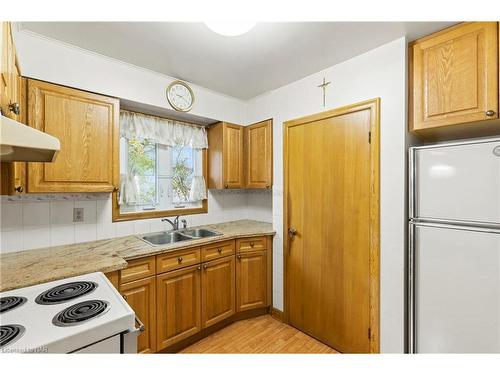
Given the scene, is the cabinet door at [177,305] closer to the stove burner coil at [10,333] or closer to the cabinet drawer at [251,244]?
the cabinet drawer at [251,244]

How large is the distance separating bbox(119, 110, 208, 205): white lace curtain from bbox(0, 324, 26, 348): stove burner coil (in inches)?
53.0

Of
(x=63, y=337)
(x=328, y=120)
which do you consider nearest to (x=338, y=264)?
(x=328, y=120)

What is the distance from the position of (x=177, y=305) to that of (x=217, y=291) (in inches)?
15.8

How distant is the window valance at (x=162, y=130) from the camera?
2212mm

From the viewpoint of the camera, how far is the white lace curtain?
2.20 meters

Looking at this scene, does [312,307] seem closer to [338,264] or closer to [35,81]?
[338,264]

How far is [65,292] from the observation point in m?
1.14

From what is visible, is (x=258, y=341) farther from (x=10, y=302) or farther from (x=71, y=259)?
(x=10, y=302)

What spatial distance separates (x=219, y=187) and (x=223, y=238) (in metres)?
0.71

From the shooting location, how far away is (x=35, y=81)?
4.99 feet

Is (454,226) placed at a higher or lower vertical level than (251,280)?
higher

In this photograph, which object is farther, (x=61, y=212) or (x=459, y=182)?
(x=61, y=212)

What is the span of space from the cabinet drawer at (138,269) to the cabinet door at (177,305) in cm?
10

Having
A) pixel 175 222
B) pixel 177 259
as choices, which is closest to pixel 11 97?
pixel 177 259
